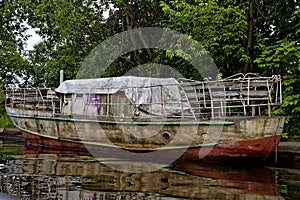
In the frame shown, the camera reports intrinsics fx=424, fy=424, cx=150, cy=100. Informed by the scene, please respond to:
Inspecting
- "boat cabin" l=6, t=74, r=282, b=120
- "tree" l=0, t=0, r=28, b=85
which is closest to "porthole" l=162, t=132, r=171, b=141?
"boat cabin" l=6, t=74, r=282, b=120

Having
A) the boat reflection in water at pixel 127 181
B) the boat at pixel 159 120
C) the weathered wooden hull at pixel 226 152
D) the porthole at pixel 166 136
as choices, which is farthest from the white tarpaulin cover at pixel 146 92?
the boat reflection in water at pixel 127 181

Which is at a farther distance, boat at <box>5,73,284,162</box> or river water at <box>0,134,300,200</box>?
boat at <box>5,73,284,162</box>

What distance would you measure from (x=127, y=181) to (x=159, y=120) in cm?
386

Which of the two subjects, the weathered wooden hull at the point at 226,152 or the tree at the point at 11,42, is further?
the tree at the point at 11,42

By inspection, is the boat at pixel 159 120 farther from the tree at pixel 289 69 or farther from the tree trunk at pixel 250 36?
the tree trunk at pixel 250 36

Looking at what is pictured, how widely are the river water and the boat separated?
0.76 metres

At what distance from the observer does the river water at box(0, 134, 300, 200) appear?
349 inches

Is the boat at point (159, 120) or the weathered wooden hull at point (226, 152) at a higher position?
the boat at point (159, 120)

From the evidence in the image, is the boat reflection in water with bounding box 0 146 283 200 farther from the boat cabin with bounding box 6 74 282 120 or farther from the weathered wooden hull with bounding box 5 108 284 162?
the boat cabin with bounding box 6 74 282 120

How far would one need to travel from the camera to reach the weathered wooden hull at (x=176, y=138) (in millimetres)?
12656

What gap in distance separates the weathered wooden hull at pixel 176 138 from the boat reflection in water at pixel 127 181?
0.50 meters

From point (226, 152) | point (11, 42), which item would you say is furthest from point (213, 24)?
point (11, 42)

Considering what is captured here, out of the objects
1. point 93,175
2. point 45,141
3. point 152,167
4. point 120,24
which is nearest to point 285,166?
point 152,167

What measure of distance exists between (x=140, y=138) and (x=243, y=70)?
7447 mm
